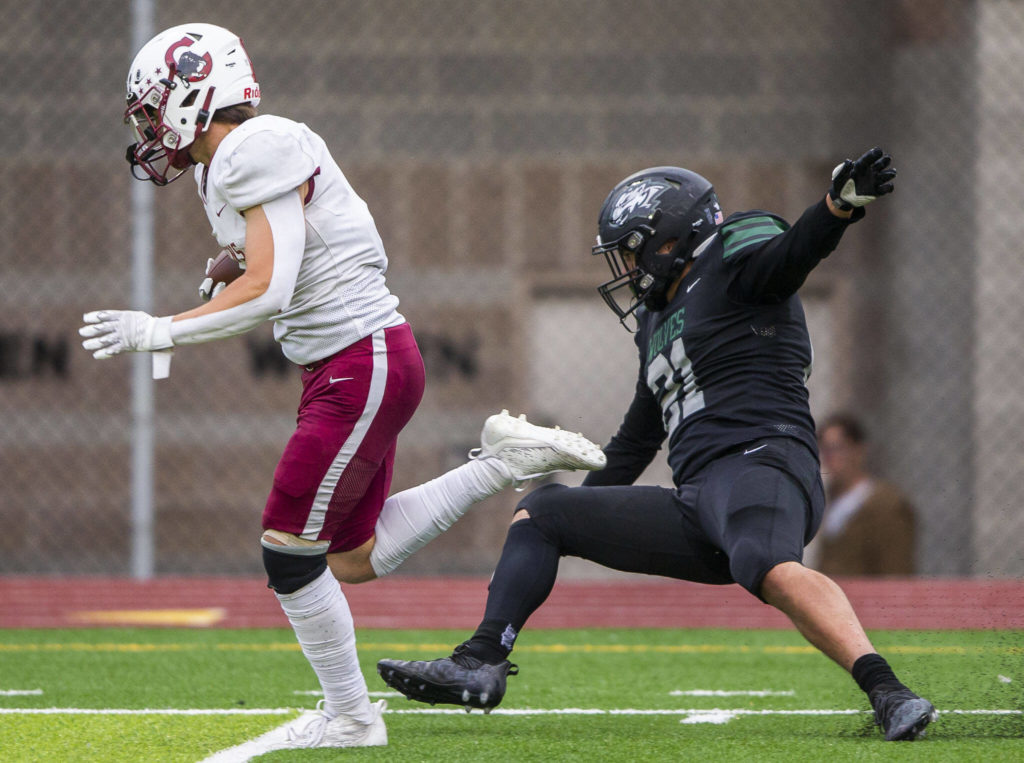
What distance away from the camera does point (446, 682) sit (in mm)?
3367

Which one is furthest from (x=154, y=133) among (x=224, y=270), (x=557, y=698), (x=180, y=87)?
(x=557, y=698)

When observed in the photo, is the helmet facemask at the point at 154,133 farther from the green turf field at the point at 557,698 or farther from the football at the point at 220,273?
the green turf field at the point at 557,698

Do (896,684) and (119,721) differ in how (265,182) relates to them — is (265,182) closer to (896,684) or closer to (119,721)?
(119,721)

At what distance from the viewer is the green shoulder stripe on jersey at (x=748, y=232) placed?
354 cm

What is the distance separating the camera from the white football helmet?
3.54 m

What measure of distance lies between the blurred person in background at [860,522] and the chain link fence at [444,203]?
2782 millimetres

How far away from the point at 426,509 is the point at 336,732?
2.09 ft

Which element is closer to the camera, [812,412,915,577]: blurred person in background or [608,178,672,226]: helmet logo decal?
[608,178,672,226]: helmet logo decal

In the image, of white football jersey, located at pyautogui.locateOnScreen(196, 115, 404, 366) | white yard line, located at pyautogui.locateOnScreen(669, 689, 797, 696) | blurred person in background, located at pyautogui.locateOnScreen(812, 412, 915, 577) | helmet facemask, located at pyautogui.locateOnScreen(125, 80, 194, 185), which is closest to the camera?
white football jersey, located at pyautogui.locateOnScreen(196, 115, 404, 366)

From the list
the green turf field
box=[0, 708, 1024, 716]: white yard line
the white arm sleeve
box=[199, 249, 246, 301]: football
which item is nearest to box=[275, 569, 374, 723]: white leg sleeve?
the green turf field

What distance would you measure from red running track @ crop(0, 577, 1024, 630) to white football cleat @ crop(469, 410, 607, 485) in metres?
2.97

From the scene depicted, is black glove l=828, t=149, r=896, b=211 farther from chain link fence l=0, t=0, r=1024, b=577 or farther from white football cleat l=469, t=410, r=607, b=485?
chain link fence l=0, t=0, r=1024, b=577

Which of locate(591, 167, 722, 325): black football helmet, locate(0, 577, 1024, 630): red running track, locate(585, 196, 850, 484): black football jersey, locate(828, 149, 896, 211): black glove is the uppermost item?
locate(828, 149, 896, 211): black glove

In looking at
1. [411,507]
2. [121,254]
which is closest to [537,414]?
[121,254]
